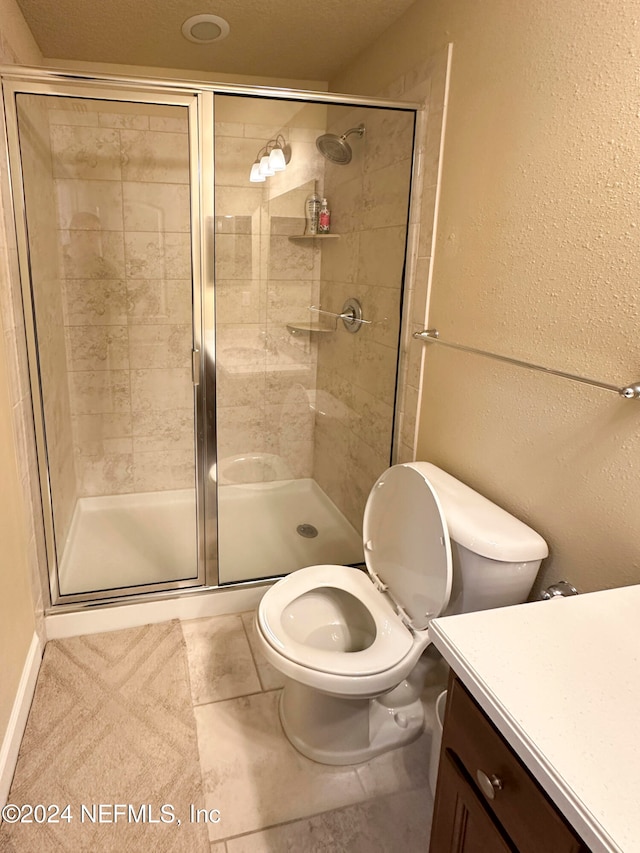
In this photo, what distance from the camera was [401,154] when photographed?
211cm

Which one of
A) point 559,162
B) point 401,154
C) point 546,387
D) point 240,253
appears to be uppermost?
point 401,154

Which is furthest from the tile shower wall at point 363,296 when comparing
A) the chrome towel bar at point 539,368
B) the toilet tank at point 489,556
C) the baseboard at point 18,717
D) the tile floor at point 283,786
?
the baseboard at point 18,717

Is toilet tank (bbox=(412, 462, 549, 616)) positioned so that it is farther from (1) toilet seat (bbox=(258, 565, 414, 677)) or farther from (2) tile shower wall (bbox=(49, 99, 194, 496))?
(2) tile shower wall (bbox=(49, 99, 194, 496))

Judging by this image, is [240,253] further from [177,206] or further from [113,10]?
[113,10]

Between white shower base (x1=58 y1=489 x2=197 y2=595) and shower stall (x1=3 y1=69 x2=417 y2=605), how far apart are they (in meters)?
0.01

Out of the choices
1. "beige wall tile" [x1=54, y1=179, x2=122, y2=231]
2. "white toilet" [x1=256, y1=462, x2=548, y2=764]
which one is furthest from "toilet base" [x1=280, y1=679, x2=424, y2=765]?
"beige wall tile" [x1=54, y1=179, x2=122, y2=231]

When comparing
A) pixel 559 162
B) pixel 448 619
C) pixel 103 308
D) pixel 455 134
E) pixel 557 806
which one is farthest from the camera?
pixel 103 308

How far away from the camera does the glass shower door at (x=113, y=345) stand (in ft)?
7.54

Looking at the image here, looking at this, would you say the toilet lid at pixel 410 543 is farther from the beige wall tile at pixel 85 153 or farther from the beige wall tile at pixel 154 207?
the beige wall tile at pixel 85 153

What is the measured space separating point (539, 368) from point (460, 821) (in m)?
0.97

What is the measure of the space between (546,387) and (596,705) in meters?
0.82

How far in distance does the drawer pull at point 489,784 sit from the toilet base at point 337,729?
2.59 ft

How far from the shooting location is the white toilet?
1.45 meters

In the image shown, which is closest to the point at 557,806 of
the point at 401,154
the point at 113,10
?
the point at 401,154
